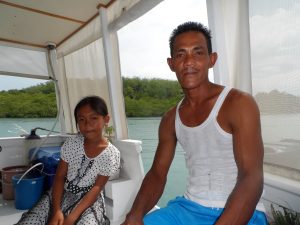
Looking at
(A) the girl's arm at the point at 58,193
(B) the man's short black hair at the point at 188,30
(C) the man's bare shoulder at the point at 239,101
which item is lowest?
(A) the girl's arm at the point at 58,193

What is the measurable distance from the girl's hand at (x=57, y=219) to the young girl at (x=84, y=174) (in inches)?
0.4

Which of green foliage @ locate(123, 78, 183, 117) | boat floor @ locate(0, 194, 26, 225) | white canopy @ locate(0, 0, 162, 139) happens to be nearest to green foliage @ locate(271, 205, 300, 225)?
white canopy @ locate(0, 0, 162, 139)

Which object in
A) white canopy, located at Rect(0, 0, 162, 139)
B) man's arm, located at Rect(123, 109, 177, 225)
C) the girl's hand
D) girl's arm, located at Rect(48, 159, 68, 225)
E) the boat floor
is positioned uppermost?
white canopy, located at Rect(0, 0, 162, 139)

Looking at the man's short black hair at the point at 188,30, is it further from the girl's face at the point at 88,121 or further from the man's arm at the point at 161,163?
the girl's face at the point at 88,121

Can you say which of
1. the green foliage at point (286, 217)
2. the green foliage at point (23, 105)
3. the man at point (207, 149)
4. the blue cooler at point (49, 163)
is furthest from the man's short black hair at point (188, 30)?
the green foliage at point (23, 105)

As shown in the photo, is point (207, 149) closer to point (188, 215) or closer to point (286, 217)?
point (188, 215)

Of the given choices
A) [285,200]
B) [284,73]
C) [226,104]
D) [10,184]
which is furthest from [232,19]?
[10,184]

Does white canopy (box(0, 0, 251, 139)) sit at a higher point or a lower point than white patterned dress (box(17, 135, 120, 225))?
higher

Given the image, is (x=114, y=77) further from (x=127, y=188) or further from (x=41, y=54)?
(x=41, y=54)

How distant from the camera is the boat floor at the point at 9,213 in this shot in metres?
2.48

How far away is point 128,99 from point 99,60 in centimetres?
60

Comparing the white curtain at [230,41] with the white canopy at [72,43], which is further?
the white canopy at [72,43]

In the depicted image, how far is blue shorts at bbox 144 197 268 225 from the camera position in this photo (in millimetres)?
1076

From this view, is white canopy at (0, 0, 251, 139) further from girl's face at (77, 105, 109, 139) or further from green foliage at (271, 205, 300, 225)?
girl's face at (77, 105, 109, 139)
